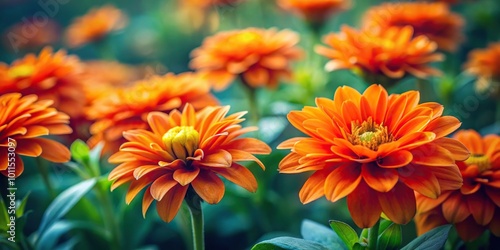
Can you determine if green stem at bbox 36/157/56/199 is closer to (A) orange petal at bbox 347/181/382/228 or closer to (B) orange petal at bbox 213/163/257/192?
(B) orange petal at bbox 213/163/257/192

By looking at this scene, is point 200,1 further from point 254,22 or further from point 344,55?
point 344,55

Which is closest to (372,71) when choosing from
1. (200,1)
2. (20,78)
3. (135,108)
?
(135,108)

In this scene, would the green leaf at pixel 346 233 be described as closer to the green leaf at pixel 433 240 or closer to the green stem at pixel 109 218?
the green leaf at pixel 433 240

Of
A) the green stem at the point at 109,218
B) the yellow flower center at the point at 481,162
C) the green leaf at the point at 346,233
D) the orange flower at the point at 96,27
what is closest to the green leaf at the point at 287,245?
the green leaf at the point at 346,233

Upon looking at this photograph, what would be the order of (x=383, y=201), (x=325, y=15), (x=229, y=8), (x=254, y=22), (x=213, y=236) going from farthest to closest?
(x=254, y=22)
(x=229, y=8)
(x=325, y=15)
(x=213, y=236)
(x=383, y=201)

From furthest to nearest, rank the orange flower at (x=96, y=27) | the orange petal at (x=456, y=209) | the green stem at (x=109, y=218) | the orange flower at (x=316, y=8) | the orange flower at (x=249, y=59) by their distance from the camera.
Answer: the orange flower at (x=96, y=27) < the orange flower at (x=316, y=8) < the orange flower at (x=249, y=59) < the green stem at (x=109, y=218) < the orange petal at (x=456, y=209)

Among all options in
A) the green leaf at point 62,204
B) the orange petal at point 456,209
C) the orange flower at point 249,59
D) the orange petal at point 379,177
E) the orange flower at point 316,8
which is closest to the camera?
the orange petal at point 379,177
